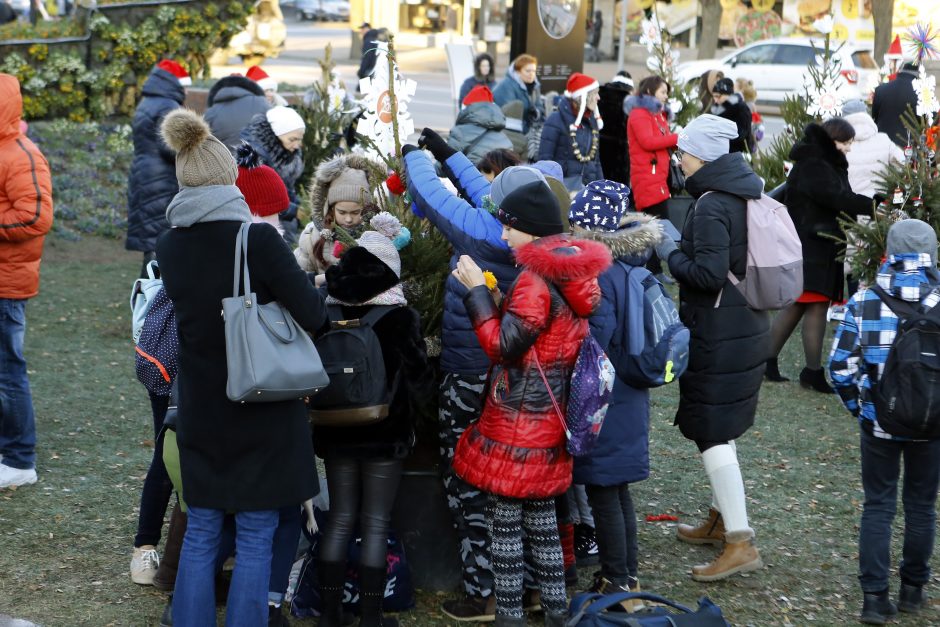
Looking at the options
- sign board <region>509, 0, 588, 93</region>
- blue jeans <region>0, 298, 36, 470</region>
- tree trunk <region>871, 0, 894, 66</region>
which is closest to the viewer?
blue jeans <region>0, 298, 36, 470</region>

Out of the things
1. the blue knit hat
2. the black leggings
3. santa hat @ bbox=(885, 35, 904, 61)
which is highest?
santa hat @ bbox=(885, 35, 904, 61)

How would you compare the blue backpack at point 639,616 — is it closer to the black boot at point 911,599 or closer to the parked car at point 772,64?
the black boot at point 911,599

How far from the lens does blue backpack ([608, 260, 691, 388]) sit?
14.2ft

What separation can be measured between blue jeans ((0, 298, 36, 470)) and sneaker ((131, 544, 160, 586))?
49.4 inches

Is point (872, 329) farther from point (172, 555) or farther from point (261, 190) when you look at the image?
point (172, 555)

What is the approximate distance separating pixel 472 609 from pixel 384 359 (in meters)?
1.09

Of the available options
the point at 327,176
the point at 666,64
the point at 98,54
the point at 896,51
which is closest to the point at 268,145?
the point at 327,176

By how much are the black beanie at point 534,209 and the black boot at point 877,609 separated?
2.04 m

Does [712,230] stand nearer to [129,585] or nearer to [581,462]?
[581,462]

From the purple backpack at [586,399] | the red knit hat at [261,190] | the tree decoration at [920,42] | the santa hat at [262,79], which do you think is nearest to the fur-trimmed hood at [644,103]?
the tree decoration at [920,42]

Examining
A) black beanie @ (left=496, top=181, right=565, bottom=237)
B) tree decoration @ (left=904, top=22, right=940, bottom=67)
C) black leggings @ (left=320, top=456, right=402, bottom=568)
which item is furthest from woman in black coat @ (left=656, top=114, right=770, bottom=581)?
tree decoration @ (left=904, top=22, right=940, bottom=67)

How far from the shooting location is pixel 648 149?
32.7ft

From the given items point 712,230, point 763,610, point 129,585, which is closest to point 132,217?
point 129,585

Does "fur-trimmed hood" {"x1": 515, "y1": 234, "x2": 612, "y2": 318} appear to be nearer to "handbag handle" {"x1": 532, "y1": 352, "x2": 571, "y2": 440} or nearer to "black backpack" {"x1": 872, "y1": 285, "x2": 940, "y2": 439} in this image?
"handbag handle" {"x1": 532, "y1": 352, "x2": 571, "y2": 440}
